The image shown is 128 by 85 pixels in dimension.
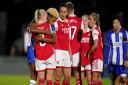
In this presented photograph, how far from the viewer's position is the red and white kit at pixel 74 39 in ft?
54.4

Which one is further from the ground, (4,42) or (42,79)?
(4,42)

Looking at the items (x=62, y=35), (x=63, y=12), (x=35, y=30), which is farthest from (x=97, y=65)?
(x=35, y=30)

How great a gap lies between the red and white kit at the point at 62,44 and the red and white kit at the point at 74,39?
524mm

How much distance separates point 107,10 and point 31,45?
1282cm

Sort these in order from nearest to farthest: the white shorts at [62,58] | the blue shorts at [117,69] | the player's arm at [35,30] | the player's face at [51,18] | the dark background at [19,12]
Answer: the player's arm at [35,30] < the player's face at [51,18] < the white shorts at [62,58] < the blue shorts at [117,69] < the dark background at [19,12]

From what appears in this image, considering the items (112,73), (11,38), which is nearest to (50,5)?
(11,38)

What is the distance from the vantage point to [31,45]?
50.4 feet

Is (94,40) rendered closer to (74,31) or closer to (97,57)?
(97,57)

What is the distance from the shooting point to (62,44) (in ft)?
52.4

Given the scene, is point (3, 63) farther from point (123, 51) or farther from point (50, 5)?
point (123, 51)

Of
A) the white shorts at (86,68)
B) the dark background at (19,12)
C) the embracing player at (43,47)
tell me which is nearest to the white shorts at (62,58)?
the white shorts at (86,68)

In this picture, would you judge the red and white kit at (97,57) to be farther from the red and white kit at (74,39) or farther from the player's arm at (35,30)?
the player's arm at (35,30)

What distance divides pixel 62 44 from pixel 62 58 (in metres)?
0.34

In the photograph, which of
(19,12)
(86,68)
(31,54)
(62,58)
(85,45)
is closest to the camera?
(31,54)
